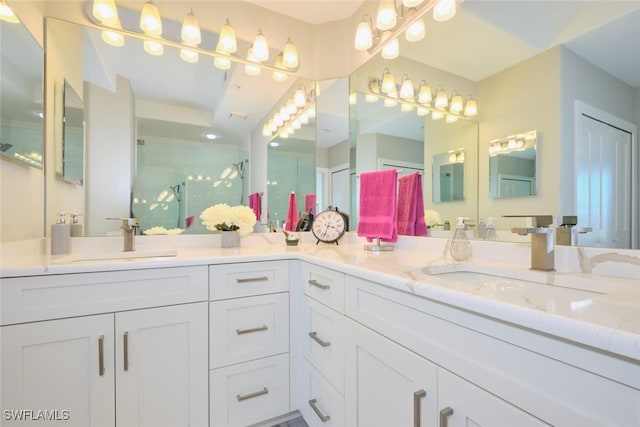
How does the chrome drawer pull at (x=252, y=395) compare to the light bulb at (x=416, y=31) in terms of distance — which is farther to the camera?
the light bulb at (x=416, y=31)


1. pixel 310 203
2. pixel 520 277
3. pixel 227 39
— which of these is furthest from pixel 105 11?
pixel 520 277

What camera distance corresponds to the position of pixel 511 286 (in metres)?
0.85

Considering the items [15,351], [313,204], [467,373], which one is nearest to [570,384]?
[467,373]

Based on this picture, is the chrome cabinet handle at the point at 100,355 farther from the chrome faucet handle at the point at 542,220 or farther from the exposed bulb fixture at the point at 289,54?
the exposed bulb fixture at the point at 289,54

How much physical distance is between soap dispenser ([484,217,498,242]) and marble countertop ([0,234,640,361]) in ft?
0.18

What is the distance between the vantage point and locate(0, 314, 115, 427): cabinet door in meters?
0.94

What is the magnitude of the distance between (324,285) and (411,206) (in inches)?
27.3

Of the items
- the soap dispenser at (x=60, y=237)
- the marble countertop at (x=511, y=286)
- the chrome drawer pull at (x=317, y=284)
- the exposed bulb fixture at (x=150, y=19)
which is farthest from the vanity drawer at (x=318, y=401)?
the exposed bulb fixture at (x=150, y=19)

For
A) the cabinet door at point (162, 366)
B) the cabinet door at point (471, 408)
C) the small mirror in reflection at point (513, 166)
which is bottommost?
the cabinet door at point (162, 366)

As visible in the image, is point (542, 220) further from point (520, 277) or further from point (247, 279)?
point (247, 279)

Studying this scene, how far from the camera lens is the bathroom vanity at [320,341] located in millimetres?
482

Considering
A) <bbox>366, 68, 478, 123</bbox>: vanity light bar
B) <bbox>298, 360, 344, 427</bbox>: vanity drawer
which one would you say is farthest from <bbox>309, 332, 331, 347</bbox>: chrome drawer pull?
<bbox>366, 68, 478, 123</bbox>: vanity light bar

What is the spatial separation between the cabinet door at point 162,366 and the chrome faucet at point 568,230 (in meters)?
1.33

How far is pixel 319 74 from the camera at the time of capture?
2129 millimetres
